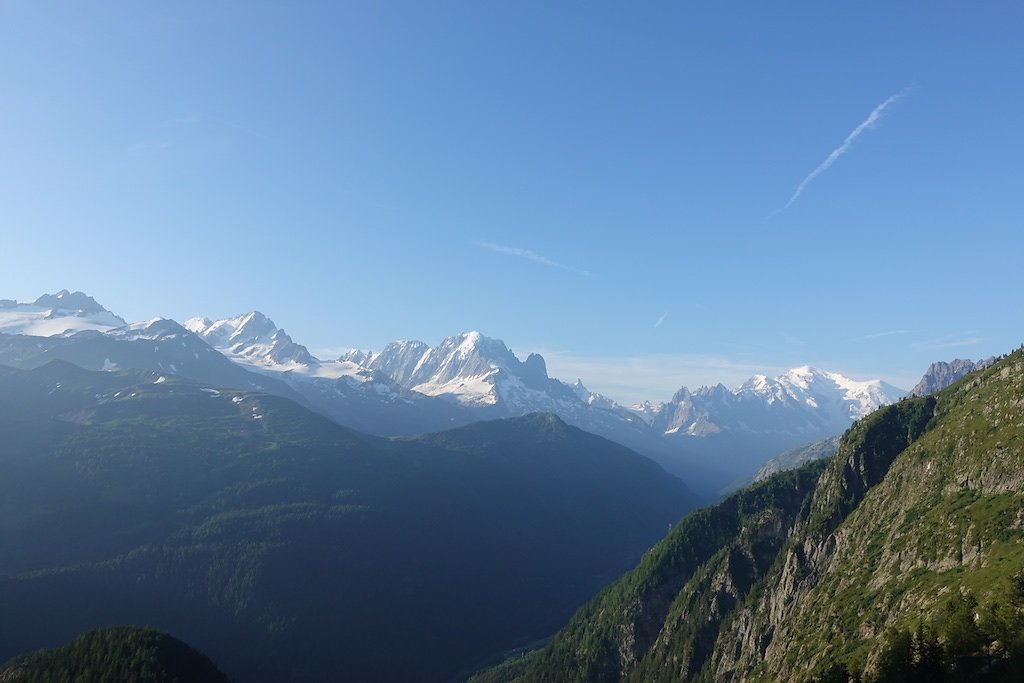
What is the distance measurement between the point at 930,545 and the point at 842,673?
4232cm

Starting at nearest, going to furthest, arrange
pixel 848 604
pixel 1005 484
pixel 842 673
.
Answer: pixel 842 673, pixel 1005 484, pixel 848 604

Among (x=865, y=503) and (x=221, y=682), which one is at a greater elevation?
(x=865, y=503)

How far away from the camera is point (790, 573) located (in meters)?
194

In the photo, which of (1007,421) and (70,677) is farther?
(70,677)

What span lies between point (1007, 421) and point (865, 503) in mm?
47805

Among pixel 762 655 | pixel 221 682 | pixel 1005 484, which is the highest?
pixel 1005 484

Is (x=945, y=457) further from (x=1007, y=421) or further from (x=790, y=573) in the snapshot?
(x=790, y=573)

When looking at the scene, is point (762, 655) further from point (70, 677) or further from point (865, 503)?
point (70, 677)

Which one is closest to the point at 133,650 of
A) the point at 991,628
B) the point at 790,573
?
the point at 790,573

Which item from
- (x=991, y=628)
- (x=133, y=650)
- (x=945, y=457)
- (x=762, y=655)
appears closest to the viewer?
(x=991, y=628)

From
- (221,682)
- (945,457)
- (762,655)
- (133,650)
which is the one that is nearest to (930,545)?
(945,457)

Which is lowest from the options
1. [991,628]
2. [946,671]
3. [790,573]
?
[790,573]

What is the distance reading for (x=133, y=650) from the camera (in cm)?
19312

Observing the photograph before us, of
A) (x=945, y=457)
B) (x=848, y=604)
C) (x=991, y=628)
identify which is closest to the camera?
(x=991, y=628)
